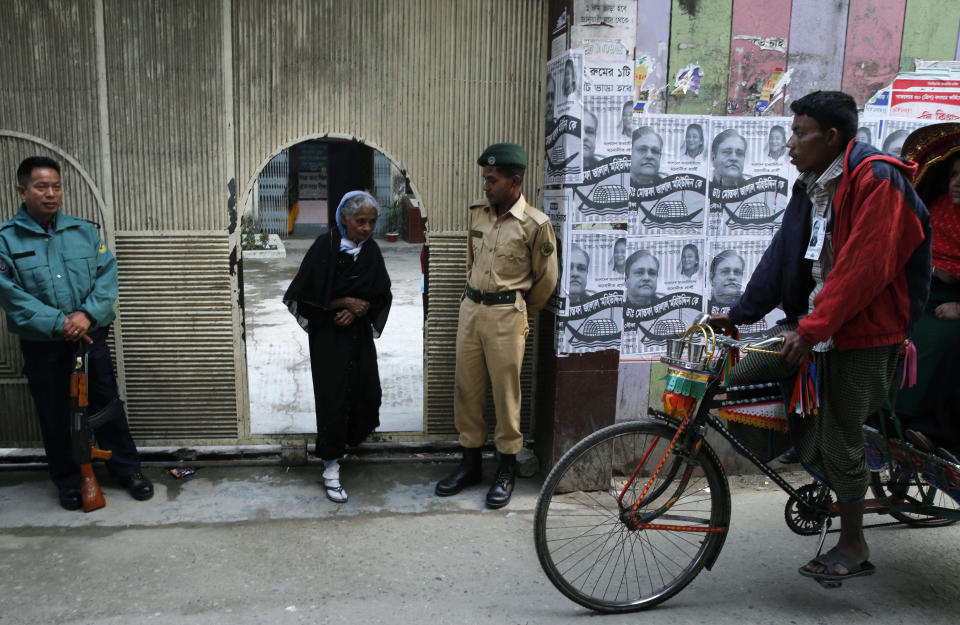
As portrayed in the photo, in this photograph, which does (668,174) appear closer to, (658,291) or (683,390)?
(658,291)

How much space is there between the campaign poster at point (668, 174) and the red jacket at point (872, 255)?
1526 millimetres

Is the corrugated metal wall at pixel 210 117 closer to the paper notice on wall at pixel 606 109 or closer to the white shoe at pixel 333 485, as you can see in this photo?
the paper notice on wall at pixel 606 109

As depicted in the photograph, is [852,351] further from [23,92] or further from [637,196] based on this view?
[23,92]

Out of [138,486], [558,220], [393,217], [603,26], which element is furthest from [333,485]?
[393,217]

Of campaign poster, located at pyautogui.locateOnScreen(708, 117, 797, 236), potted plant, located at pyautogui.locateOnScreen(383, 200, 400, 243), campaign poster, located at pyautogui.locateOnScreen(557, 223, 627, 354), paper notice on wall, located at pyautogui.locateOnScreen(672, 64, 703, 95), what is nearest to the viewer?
campaign poster, located at pyautogui.locateOnScreen(557, 223, 627, 354)

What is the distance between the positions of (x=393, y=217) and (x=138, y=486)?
1437 cm

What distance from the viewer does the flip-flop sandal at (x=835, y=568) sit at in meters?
3.20

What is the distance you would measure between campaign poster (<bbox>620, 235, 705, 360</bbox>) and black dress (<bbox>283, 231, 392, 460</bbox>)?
1.46m

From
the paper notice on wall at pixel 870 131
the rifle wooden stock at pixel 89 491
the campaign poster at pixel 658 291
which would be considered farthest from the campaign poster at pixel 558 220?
the rifle wooden stock at pixel 89 491

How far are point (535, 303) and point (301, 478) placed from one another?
173 centimetres

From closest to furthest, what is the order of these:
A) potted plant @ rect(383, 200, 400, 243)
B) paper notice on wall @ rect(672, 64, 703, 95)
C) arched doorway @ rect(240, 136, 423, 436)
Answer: paper notice on wall @ rect(672, 64, 703, 95) → arched doorway @ rect(240, 136, 423, 436) → potted plant @ rect(383, 200, 400, 243)

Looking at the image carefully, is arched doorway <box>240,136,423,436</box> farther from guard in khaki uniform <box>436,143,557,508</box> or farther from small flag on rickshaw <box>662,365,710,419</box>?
small flag on rickshaw <box>662,365,710,419</box>

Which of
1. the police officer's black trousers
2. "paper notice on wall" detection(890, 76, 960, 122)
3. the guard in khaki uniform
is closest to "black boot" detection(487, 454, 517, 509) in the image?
the guard in khaki uniform

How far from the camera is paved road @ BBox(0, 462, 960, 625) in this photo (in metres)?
3.20
